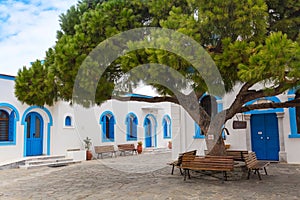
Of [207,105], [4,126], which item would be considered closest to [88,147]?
[4,126]

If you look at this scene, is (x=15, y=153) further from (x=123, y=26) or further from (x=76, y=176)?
(x=123, y=26)

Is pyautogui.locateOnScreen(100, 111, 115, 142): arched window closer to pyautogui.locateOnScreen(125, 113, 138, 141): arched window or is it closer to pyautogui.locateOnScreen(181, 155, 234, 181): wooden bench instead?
pyautogui.locateOnScreen(125, 113, 138, 141): arched window

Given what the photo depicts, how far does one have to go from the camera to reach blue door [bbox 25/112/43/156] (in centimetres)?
1284

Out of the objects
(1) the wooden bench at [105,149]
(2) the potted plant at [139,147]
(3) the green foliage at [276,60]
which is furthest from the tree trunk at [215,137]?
(2) the potted plant at [139,147]

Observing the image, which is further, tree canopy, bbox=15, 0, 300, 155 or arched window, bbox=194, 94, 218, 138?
arched window, bbox=194, 94, 218, 138

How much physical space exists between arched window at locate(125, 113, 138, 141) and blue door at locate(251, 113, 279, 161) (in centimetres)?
811

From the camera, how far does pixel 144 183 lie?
7.82 metres

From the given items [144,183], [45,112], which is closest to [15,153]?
[45,112]

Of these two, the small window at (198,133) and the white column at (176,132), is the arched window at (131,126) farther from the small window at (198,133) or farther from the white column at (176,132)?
the small window at (198,133)

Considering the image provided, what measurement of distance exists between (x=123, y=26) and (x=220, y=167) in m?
4.20

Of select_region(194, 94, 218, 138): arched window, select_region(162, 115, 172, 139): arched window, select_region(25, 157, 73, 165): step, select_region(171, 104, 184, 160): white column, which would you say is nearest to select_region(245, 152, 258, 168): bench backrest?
select_region(194, 94, 218, 138): arched window

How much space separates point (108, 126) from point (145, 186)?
986cm

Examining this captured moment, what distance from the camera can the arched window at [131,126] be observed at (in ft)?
60.0

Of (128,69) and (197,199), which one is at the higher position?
(128,69)
